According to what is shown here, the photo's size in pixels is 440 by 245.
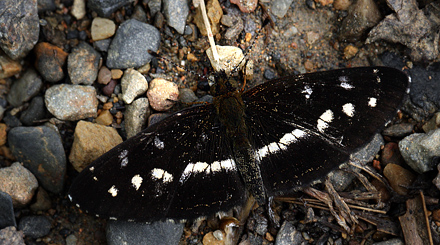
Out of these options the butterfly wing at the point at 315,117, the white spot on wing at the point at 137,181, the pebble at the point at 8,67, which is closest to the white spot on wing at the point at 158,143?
the white spot on wing at the point at 137,181

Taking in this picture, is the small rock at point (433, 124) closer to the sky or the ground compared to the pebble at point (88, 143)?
closer to the sky

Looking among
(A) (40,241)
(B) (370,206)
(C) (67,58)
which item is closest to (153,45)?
(C) (67,58)

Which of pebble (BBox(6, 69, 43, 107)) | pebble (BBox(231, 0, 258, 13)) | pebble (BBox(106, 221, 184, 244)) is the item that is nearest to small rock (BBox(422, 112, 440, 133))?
pebble (BBox(231, 0, 258, 13))

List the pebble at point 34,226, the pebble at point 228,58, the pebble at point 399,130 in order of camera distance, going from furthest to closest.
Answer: the pebble at point 228,58
the pebble at point 399,130
the pebble at point 34,226

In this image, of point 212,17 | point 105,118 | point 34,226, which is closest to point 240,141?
point 212,17

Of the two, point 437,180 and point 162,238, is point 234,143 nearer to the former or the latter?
point 162,238

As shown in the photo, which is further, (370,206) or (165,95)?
(165,95)

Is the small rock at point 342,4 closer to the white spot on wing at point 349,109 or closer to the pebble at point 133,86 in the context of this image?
the white spot on wing at point 349,109

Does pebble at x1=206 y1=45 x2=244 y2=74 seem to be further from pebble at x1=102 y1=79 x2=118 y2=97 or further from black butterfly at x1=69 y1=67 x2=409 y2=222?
pebble at x1=102 y1=79 x2=118 y2=97
